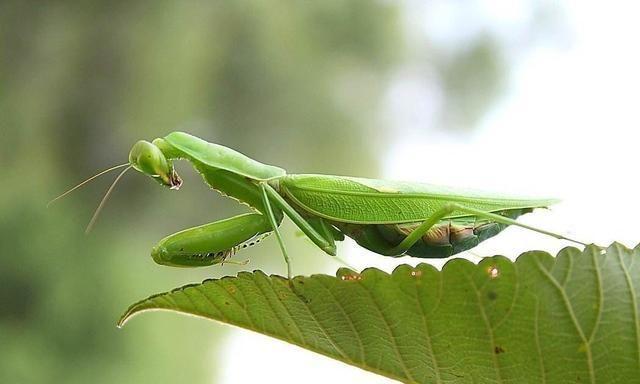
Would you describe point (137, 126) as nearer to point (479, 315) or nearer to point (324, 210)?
point (324, 210)

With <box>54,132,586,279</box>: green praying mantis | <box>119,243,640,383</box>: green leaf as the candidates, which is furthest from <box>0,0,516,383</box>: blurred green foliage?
<box>119,243,640,383</box>: green leaf

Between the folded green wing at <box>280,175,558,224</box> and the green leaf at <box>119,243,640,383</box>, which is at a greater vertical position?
the folded green wing at <box>280,175,558,224</box>

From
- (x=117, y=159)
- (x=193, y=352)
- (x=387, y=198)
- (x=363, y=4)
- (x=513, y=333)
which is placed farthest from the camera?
(x=363, y=4)

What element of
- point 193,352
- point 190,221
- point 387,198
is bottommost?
point 387,198

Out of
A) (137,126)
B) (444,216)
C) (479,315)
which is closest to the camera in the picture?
(479,315)

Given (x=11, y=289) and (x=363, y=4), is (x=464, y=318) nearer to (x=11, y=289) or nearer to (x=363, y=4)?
(x=11, y=289)

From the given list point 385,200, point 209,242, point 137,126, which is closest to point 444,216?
point 385,200

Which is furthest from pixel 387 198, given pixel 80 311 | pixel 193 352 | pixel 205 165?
pixel 80 311

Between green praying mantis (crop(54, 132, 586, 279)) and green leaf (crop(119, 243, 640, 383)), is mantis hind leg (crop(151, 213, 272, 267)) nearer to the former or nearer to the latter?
green praying mantis (crop(54, 132, 586, 279))
